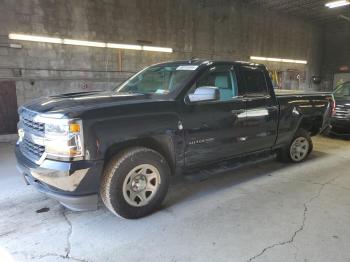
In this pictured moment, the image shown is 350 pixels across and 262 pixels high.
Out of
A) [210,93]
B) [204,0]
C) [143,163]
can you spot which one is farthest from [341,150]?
[204,0]

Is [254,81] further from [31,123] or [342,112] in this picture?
[342,112]

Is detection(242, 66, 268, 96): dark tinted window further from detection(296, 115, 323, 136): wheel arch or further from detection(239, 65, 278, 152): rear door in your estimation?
detection(296, 115, 323, 136): wheel arch

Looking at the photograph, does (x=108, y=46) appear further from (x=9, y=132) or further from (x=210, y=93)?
(x=210, y=93)

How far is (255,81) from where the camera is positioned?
3.92 metres

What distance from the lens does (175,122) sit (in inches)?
116

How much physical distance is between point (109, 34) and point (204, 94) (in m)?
6.65

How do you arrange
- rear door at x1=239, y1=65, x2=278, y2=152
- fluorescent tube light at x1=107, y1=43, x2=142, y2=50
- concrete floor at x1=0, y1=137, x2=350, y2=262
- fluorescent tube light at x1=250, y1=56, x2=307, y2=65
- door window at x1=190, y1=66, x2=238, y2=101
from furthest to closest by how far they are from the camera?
fluorescent tube light at x1=250, y1=56, x2=307, y2=65
fluorescent tube light at x1=107, y1=43, x2=142, y2=50
rear door at x1=239, y1=65, x2=278, y2=152
door window at x1=190, y1=66, x2=238, y2=101
concrete floor at x1=0, y1=137, x2=350, y2=262

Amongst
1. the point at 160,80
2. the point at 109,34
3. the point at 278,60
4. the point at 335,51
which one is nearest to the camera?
the point at 160,80

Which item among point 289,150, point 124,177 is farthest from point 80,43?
point 124,177

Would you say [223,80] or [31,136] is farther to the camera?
[223,80]

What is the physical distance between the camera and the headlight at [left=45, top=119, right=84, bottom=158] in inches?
93.3

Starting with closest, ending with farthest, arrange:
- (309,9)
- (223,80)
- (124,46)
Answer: (223,80)
(124,46)
(309,9)

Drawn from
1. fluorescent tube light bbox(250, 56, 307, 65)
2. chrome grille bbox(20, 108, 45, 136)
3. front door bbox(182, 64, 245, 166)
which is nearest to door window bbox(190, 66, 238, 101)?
front door bbox(182, 64, 245, 166)

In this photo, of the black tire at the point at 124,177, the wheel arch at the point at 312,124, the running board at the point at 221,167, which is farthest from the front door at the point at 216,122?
the wheel arch at the point at 312,124
